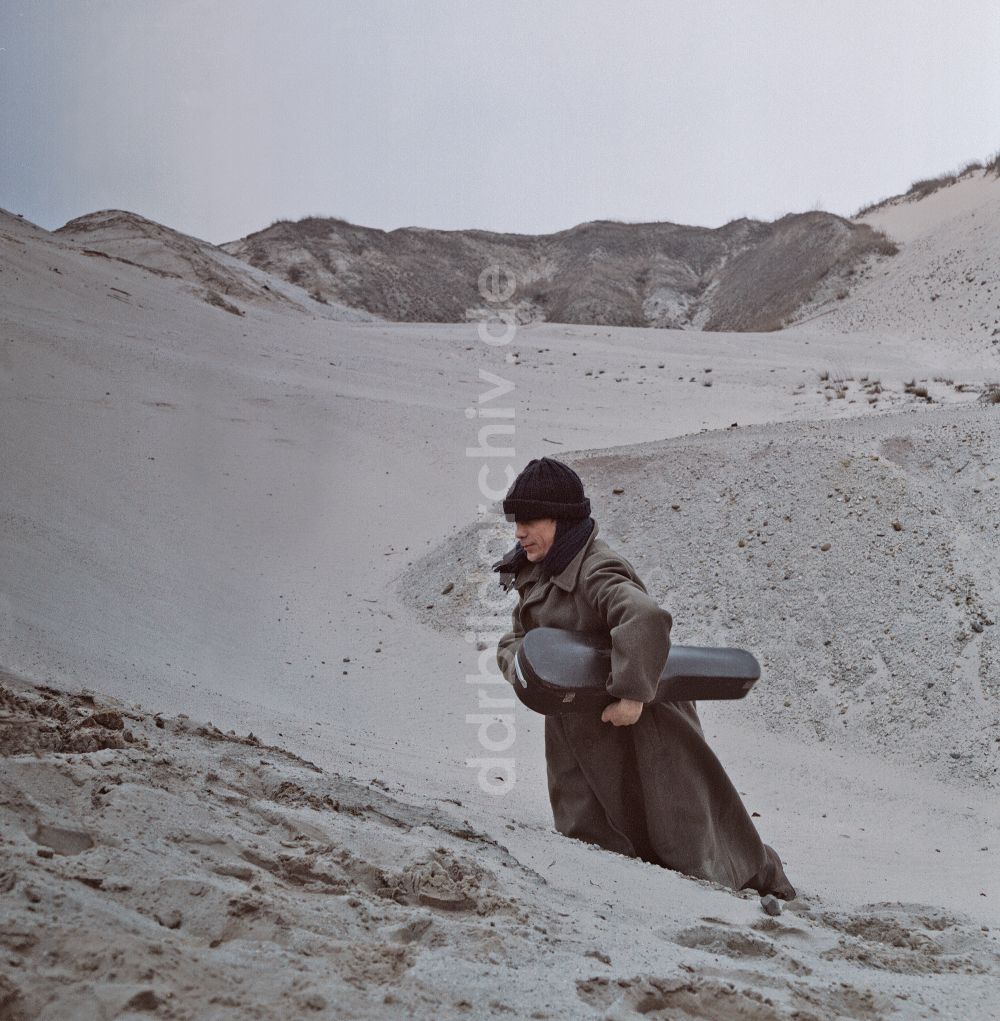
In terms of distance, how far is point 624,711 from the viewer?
276cm

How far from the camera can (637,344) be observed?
2355 cm

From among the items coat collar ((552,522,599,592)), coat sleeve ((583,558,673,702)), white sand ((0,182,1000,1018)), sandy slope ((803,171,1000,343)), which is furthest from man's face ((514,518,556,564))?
sandy slope ((803,171,1000,343))

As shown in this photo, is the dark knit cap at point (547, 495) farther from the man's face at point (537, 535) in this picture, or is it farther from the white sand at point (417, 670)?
the white sand at point (417, 670)

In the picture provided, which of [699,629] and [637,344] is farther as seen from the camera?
[637,344]

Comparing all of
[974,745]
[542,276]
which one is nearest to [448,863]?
[974,745]

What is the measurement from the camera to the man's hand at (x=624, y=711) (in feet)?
9.00

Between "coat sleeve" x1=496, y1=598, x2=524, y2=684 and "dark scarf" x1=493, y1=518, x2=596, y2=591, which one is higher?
"dark scarf" x1=493, y1=518, x2=596, y2=591

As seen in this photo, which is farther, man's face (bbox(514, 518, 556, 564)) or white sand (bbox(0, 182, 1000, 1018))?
man's face (bbox(514, 518, 556, 564))

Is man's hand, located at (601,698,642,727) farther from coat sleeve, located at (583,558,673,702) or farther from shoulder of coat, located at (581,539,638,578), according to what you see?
shoulder of coat, located at (581,539,638,578)

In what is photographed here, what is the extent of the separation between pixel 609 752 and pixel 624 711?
40 cm

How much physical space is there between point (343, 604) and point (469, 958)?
7562 mm

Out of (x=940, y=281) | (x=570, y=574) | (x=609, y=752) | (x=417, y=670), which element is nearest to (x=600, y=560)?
(x=570, y=574)

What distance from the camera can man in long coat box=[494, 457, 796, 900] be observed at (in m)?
3.08

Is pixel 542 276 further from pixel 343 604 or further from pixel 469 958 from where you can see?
pixel 469 958
